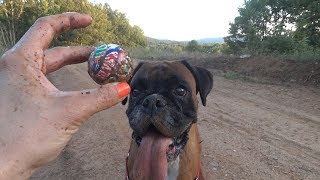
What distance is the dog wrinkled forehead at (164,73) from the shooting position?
3.79m

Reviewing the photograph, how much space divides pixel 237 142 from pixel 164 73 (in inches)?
119

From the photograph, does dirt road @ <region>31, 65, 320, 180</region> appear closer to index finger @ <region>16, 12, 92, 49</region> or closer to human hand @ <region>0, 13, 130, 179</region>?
index finger @ <region>16, 12, 92, 49</region>

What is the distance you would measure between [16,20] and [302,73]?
1006 inches

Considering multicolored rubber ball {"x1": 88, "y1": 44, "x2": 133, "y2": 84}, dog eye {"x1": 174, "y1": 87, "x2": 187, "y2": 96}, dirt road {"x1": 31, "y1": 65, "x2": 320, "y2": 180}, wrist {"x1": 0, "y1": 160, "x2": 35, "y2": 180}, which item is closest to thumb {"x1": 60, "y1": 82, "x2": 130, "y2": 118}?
wrist {"x1": 0, "y1": 160, "x2": 35, "y2": 180}

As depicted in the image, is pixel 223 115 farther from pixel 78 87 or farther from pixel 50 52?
pixel 50 52

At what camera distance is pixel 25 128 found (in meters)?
1.64

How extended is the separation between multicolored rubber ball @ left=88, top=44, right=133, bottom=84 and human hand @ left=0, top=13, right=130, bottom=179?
512 millimetres

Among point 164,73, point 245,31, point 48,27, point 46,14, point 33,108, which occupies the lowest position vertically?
point 245,31

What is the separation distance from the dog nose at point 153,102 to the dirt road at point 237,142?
2.05 metres

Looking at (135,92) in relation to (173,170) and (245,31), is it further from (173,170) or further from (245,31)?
(245,31)

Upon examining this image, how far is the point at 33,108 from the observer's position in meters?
1.67

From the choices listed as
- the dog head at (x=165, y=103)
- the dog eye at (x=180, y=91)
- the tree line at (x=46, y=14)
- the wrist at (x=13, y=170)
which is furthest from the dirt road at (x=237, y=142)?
the tree line at (x=46, y=14)

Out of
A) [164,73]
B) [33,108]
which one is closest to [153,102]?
[164,73]

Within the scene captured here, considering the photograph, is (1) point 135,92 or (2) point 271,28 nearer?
(1) point 135,92
